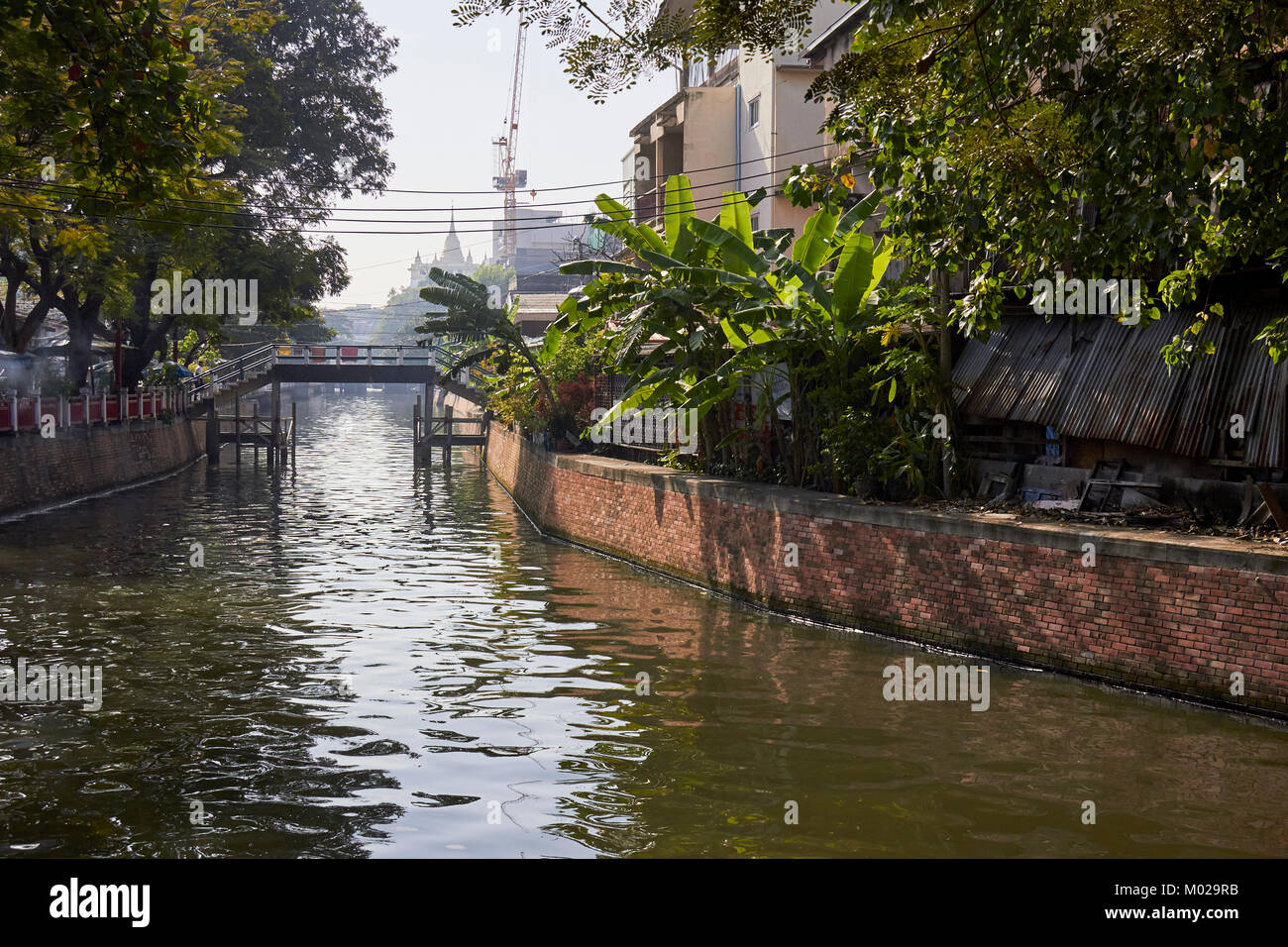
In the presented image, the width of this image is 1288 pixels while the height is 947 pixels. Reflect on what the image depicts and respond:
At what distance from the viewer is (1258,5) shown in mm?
9312

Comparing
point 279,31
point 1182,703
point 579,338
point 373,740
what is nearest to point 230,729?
point 373,740

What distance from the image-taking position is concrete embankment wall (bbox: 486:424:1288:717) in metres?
10.6

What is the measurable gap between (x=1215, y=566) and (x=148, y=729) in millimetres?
9218

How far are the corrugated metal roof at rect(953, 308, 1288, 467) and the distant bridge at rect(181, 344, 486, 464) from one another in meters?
28.6

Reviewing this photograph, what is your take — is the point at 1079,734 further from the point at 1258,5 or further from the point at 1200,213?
the point at 1258,5

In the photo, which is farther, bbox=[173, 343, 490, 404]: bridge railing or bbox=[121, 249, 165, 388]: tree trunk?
bbox=[173, 343, 490, 404]: bridge railing

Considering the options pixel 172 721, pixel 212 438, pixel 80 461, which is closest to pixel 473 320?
pixel 80 461

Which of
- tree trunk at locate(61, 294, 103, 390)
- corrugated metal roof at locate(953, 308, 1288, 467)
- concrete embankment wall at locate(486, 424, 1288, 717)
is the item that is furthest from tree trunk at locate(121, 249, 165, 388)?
corrugated metal roof at locate(953, 308, 1288, 467)

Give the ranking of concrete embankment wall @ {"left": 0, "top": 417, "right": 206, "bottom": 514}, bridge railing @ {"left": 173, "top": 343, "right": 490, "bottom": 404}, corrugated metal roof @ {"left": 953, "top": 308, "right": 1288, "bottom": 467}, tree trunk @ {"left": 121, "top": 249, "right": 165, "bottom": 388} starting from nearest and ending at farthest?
corrugated metal roof @ {"left": 953, "top": 308, "right": 1288, "bottom": 467}, concrete embankment wall @ {"left": 0, "top": 417, "right": 206, "bottom": 514}, tree trunk @ {"left": 121, "top": 249, "right": 165, "bottom": 388}, bridge railing @ {"left": 173, "top": 343, "right": 490, "bottom": 404}

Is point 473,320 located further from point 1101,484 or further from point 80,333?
point 1101,484

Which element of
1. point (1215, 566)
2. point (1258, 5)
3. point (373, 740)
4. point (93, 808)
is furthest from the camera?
point (1215, 566)

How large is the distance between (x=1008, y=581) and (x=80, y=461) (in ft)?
79.2

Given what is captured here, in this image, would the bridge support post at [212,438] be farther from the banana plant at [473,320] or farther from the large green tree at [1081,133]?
the large green tree at [1081,133]

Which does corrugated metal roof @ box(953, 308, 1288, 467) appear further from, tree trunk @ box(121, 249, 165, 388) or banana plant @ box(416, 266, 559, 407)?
tree trunk @ box(121, 249, 165, 388)
